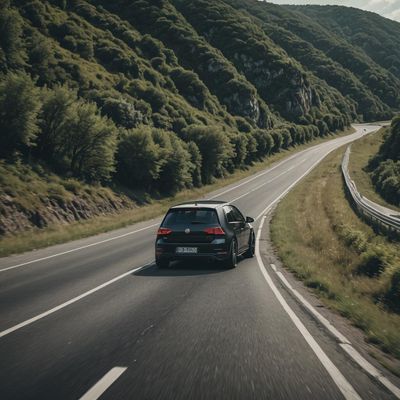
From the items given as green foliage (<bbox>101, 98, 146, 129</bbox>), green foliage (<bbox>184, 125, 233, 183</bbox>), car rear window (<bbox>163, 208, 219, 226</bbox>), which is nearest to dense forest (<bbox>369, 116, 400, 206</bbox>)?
green foliage (<bbox>184, 125, 233, 183</bbox>)

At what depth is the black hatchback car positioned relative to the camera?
1138 cm

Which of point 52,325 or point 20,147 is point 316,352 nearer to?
point 52,325

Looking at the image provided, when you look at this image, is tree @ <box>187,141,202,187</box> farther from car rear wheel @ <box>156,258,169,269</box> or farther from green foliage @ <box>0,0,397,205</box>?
car rear wheel @ <box>156,258,169,269</box>

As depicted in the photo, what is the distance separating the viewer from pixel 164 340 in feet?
18.5

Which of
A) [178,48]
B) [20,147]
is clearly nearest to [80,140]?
[20,147]

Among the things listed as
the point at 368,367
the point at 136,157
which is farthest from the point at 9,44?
the point at 368,367

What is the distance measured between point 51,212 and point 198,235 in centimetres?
1654

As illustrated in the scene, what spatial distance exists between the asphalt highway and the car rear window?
1.37 meters

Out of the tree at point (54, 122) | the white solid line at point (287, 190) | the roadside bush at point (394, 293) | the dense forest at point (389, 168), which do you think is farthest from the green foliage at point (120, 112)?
the roadside bush at point (394, 293)

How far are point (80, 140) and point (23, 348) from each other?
29.3 metres

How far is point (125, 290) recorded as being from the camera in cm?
900

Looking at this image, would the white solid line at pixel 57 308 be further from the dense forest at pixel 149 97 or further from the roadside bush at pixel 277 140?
the roadside bush at pixel 277 140

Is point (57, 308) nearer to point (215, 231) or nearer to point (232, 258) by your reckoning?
point (215, 231)

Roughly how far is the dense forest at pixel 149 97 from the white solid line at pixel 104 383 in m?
20.8
